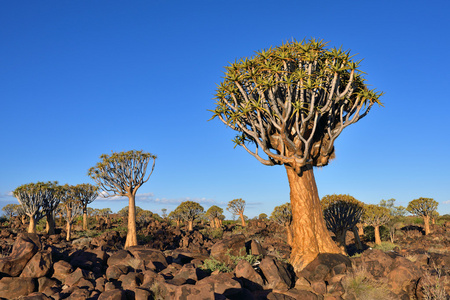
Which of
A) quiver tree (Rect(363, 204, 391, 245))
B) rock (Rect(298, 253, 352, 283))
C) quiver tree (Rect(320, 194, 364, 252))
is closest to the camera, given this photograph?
rock (Rect(298, 253, 352, 283))

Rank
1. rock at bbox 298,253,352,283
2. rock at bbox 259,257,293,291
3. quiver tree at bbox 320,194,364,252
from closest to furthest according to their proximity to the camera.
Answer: rock at bbox 259,257,293,291 < rock at bbox 298,253,352,283 < quiver tree at bbox 320,194,364,252

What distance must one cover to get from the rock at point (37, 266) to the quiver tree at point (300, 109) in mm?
7333

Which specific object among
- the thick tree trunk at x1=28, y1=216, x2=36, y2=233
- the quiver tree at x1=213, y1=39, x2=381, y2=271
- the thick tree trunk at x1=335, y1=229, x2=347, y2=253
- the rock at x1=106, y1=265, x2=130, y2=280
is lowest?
the thick tree trunk at x1=335, y1=229, x2=347, y2=253

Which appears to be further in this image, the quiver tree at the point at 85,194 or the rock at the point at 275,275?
the quiver tree at the point at 85,194

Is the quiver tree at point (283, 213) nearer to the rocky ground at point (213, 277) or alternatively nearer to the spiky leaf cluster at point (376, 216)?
the spiky leaf cluster at point (376, 216)

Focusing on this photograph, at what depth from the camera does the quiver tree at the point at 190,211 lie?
36469mm

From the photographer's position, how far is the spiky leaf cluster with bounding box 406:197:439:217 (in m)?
33.1

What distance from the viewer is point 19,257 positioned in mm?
8461

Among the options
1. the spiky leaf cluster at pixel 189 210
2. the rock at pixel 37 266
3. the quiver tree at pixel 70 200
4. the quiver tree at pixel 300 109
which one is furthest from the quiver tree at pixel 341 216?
the quiver tree at pixel 70 200

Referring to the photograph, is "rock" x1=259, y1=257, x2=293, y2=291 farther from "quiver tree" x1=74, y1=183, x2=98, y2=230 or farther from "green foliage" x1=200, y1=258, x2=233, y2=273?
"quiver tree" x1=74, y1=183, x2=98, y2=230

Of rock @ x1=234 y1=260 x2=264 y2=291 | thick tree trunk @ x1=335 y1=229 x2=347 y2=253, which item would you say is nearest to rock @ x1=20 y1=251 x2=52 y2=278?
rock @ x1=234 y1=260 x2=264 y2=291

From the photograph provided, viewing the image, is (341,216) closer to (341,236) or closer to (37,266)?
(341,236)

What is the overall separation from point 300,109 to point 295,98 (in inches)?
19.6

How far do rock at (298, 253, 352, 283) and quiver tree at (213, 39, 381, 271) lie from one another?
35cm
